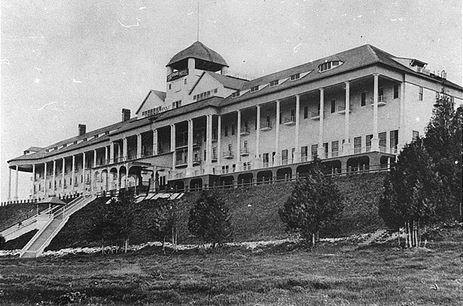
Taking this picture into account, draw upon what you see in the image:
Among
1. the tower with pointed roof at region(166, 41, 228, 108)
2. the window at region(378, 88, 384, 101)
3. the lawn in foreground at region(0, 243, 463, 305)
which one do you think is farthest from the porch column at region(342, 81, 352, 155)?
the tower with pointed roof at region(166, 41, 228, 108)

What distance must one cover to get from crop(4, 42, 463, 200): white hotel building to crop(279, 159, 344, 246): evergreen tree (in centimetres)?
1239

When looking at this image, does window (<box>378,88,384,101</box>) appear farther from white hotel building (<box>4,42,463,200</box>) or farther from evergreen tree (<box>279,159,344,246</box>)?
evergreen tree (<box>279,159,344,246</box>)

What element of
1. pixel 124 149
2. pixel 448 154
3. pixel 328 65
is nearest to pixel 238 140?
pixel 328 65

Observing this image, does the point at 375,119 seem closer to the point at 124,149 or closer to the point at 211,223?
the point at 211,223

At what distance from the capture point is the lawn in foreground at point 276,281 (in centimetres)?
2025

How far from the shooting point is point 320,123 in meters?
54.3

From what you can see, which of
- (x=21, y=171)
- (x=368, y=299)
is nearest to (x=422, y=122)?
(x=368, y=299)

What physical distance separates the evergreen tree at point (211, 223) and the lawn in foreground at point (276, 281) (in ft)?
18.3

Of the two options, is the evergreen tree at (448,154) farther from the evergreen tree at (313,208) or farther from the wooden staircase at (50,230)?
the wooden staircase at (50,230)

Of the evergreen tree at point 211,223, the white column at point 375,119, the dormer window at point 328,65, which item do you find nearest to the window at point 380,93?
the white column at point 375,119

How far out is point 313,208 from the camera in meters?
34.8

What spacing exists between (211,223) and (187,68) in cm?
3780

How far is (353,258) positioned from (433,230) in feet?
18.0

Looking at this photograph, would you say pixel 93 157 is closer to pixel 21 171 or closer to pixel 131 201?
pixel 21 171
